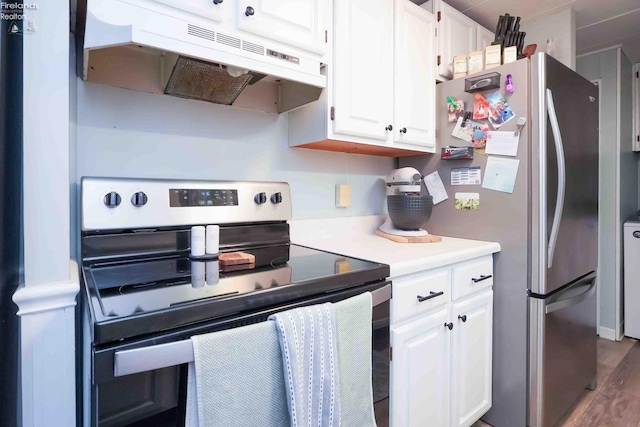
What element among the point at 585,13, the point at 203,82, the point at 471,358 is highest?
the point at 585,13

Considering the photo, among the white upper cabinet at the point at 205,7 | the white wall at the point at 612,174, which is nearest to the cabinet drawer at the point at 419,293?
the white upper cabinet at the point at 205,7

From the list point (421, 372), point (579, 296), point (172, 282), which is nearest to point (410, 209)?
point (421, 372)

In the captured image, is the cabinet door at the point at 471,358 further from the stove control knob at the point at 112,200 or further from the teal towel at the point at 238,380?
the stove control knob at the point at 112,200

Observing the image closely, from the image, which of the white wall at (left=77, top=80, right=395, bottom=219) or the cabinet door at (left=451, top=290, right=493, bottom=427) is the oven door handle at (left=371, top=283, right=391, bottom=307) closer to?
the cabinet door at (left=451, top=290, right=493, bottom=427)

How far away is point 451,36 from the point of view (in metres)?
1.97

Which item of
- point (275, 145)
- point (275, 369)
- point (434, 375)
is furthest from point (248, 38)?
point (434, 375)

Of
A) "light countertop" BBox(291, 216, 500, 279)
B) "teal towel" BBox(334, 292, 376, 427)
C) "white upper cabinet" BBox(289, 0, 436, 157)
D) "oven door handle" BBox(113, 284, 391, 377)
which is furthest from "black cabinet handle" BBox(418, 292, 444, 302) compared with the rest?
"oven door handle" BBox(113, 284, 391, 377)

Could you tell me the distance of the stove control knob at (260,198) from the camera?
1355 mm

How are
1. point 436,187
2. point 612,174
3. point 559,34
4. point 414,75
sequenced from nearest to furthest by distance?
1. point 414,75
2. point 436,187
3. point 559,34
4. point 612,174

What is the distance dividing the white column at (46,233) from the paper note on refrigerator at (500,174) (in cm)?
168

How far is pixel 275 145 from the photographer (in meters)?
1.60

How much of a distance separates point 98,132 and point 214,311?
2.79ft

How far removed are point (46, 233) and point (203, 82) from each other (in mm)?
752

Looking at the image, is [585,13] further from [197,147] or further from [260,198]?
[197,147]
